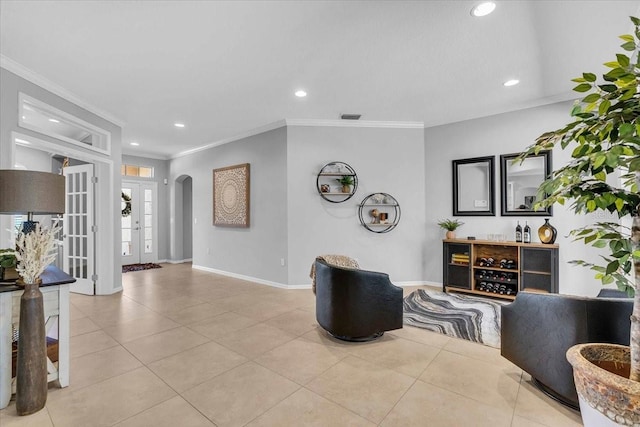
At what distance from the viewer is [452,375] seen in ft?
7.40

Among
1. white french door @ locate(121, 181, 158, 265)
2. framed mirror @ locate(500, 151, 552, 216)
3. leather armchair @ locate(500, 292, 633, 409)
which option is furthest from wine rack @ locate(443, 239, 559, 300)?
white french door @ locate(121, 181, 158, 265)

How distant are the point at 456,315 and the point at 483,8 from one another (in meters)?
3.08

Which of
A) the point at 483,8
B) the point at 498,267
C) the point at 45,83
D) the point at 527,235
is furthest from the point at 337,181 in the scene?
the point at 45,83

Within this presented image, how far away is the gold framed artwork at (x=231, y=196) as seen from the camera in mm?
5449

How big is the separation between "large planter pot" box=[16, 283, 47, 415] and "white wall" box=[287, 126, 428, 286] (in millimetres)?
3200

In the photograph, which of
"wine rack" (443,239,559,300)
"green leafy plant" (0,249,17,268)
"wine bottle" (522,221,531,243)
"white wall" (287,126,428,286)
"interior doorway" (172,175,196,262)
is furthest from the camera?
"interior doorway" (172,175,196,262)

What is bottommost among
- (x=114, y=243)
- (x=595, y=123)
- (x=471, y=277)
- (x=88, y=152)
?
(x=471, y=277)

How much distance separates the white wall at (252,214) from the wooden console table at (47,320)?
3000 millimetres

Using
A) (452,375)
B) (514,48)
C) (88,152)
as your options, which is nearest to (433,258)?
(452,375)

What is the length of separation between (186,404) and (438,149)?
477 centimetres

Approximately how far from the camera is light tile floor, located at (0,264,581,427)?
5.90 feet

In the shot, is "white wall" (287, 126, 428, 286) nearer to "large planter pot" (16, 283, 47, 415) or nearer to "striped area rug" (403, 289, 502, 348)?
"striped area rug" (403, 289, 502, 348)

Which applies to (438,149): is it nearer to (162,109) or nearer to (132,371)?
(162,109)

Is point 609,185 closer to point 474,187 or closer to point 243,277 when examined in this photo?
point 474,187
